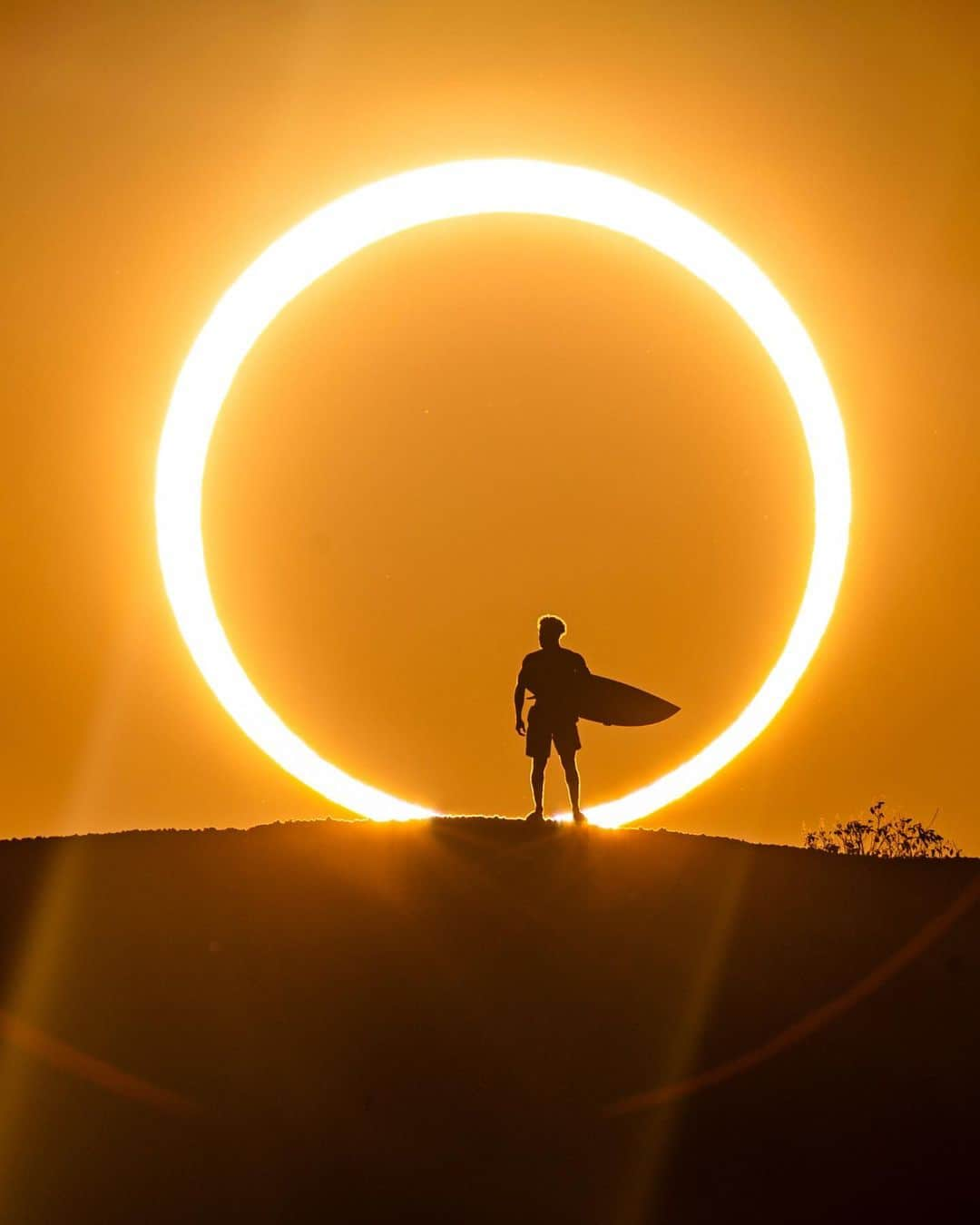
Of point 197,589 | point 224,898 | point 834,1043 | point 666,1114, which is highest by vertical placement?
point 197,589

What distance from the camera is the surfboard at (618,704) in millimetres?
15422

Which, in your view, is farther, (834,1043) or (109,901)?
(109,901)

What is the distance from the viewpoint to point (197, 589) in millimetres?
18406

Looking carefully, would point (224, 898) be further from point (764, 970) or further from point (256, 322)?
point (256, 322)

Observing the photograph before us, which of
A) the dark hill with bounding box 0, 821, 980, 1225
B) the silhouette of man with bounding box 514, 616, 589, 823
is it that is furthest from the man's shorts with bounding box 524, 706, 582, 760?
the dark hill with bounding box 0, 821, 980, 1225

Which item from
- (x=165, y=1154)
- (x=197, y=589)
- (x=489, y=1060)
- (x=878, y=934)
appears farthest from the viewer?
(x=197, y=589)

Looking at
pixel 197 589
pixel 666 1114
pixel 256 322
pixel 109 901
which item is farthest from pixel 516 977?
pixel 256 322

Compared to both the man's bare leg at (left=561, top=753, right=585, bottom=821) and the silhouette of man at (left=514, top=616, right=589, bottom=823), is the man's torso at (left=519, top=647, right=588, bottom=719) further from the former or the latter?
the man's bare leg at (left=561, top=753, right=585, bottom=821)

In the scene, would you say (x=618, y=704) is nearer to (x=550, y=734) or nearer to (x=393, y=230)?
(x=550, y=734)

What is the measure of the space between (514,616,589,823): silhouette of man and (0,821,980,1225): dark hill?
1188mm

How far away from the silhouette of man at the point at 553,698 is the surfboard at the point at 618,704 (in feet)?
0.86

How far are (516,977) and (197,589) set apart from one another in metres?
8.39

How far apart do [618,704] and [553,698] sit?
1390 millimetres

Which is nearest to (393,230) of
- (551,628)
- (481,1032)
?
(551,628)
